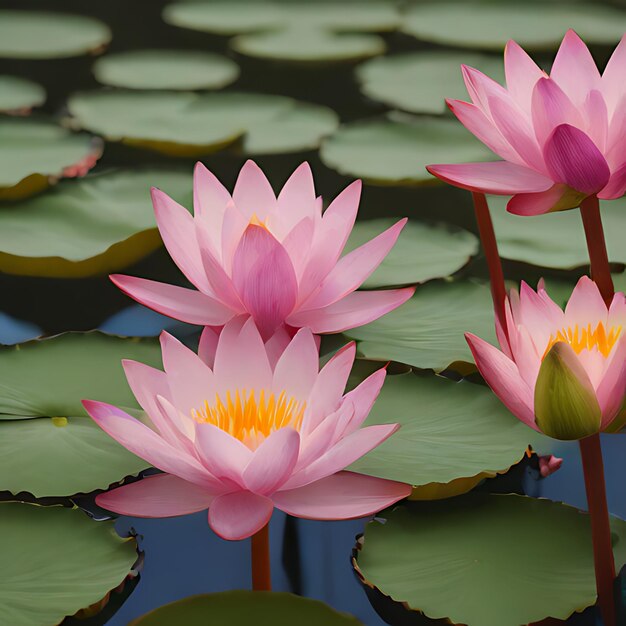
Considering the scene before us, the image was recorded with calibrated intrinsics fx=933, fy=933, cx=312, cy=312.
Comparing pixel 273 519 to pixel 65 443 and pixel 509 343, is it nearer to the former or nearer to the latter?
pixel 65 443

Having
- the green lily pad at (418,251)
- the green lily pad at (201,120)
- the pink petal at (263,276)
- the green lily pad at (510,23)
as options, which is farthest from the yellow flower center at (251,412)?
the green lily pad at (510,23)

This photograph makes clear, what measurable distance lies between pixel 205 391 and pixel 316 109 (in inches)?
53.0

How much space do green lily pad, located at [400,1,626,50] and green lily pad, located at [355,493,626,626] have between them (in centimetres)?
180

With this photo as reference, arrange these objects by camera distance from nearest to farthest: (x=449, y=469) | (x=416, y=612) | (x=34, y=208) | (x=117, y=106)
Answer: (x=416, y=612) < (x=449, y=469) < (x=34, y=208) < (x=117, y=106)

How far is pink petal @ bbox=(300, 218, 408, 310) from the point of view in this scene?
33.6 inches

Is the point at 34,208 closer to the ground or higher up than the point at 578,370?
closer to the ground

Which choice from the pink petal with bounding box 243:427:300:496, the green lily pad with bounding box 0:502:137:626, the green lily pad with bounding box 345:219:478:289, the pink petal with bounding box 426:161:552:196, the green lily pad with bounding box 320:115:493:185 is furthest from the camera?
the green lily pad with bounding box 320:115:493:185

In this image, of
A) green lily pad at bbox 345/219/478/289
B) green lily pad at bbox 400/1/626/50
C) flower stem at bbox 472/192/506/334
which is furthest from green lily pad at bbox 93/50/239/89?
flower stem at bbox 472/192/506/334

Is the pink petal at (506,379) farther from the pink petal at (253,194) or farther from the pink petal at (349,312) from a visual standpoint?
the pink petal at (253,194)

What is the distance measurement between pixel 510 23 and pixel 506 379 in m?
2.18

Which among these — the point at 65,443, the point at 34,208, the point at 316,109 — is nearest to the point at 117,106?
the point at 316,109

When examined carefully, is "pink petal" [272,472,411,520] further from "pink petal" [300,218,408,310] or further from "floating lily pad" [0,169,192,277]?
"floating lily pad" [0,169,192,277]

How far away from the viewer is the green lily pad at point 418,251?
1.27 metres

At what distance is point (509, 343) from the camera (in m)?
0.70
